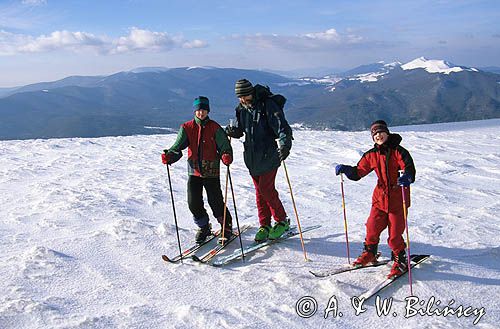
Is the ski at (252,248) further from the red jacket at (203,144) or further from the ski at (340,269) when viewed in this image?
the red jacket at (203,144)

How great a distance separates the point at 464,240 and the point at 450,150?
440 inches

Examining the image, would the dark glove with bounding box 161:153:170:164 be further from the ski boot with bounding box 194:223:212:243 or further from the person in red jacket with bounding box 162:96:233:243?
the ski boot with bounding box 194:223:212:243

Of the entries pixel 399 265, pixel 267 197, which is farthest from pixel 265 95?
pixel 399 265

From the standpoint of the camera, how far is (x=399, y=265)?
4613mm

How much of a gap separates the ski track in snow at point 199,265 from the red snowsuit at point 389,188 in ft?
1.83

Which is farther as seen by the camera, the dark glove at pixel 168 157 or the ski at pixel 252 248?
the dark glove at pixel 168 157

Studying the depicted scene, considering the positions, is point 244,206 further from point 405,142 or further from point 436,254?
point 405,142

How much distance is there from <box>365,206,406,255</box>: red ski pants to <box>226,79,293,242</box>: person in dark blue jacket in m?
1.37

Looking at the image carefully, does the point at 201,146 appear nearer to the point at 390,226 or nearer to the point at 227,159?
the point at 227,159

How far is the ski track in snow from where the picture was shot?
3932 millimetres

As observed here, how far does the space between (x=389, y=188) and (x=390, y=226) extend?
1.56 ft

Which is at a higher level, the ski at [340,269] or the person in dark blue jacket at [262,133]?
the person in dark blue jacket at [262,133]

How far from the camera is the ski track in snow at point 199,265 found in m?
3.93

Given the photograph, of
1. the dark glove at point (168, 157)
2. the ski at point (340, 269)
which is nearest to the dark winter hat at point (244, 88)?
the dark glove at point (168, 157)
